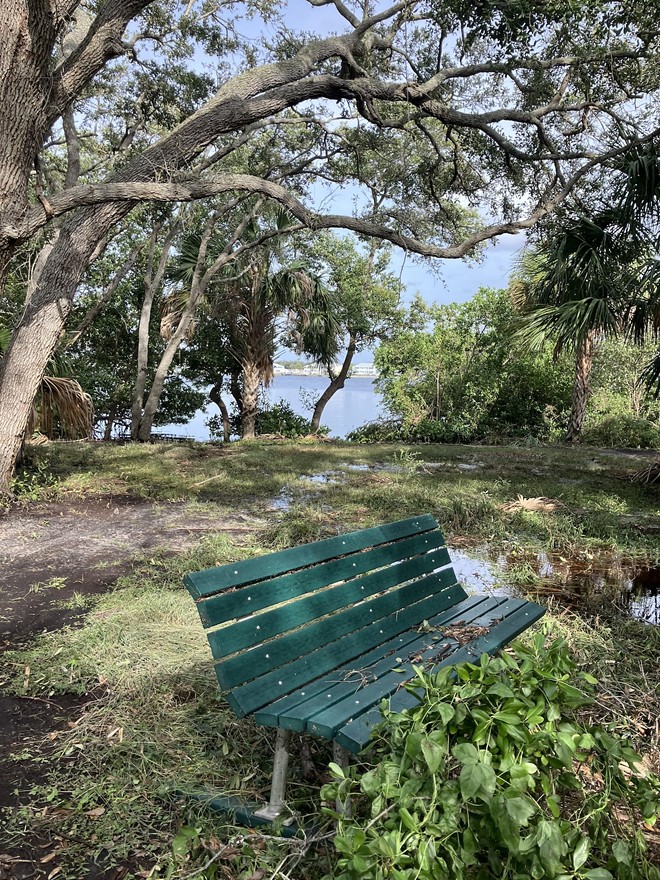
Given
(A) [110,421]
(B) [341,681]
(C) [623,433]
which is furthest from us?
(A) [110,421]

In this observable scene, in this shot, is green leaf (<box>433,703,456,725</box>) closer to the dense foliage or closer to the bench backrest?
the bench backrest

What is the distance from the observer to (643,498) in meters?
7.78

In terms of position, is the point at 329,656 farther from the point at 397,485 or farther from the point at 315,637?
the point at 397,485

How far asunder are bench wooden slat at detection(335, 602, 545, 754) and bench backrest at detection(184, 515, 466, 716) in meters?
0.33

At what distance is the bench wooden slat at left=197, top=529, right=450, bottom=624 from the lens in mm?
2068

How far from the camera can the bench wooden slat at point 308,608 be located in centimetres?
207

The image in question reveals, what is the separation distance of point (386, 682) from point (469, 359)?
15343mm

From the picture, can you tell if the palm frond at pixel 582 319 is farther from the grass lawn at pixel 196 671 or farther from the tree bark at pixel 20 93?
the tree bark at pixel 20 93

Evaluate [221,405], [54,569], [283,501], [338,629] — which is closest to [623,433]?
[283,501]

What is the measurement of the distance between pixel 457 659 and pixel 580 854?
1132mm

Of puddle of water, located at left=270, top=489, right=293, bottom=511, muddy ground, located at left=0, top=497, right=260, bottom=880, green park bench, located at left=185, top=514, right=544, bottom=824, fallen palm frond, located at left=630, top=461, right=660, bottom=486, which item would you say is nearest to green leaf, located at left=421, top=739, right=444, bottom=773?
green park bench, located at left=185, top=514, right=544, bottom=824

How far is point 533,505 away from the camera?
7.07 meters

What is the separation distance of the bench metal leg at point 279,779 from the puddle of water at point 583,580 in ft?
8.63

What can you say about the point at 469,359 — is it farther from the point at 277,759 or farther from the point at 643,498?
the point at 277,759
